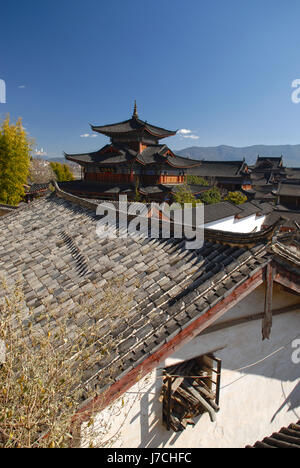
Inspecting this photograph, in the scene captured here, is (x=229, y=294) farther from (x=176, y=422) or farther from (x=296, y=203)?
(x=296, y=203)

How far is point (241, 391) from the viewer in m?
4.75

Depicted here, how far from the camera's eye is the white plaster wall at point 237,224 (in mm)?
18703

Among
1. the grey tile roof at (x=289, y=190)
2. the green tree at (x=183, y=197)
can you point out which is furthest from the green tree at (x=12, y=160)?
the grey tile roof at (x=289, y=190)

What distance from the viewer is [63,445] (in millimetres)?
2352

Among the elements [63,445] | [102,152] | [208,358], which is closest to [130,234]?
[208,358]

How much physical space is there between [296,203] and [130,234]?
31.6 m

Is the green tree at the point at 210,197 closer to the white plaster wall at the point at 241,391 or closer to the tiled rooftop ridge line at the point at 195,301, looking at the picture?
the white plaster wall at the point at 241,391

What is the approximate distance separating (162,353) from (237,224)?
1940cm

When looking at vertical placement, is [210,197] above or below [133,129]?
below

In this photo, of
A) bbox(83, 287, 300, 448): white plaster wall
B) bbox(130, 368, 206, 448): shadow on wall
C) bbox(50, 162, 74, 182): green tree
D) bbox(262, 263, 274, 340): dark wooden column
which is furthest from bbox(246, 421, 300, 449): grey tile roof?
bbox(50, 162, 74, 182): green tree

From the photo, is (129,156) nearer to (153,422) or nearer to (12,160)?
(12,160)

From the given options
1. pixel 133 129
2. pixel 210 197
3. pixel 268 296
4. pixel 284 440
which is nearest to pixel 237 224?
pixel 210 197

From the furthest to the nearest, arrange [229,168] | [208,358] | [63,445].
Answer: [229,168]
[208,358]
[63,445]

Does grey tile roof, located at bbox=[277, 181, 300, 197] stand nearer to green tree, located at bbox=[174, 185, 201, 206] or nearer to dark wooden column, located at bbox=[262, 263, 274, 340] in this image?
green tree, located at bbox=[174, 185, 201, 206]
